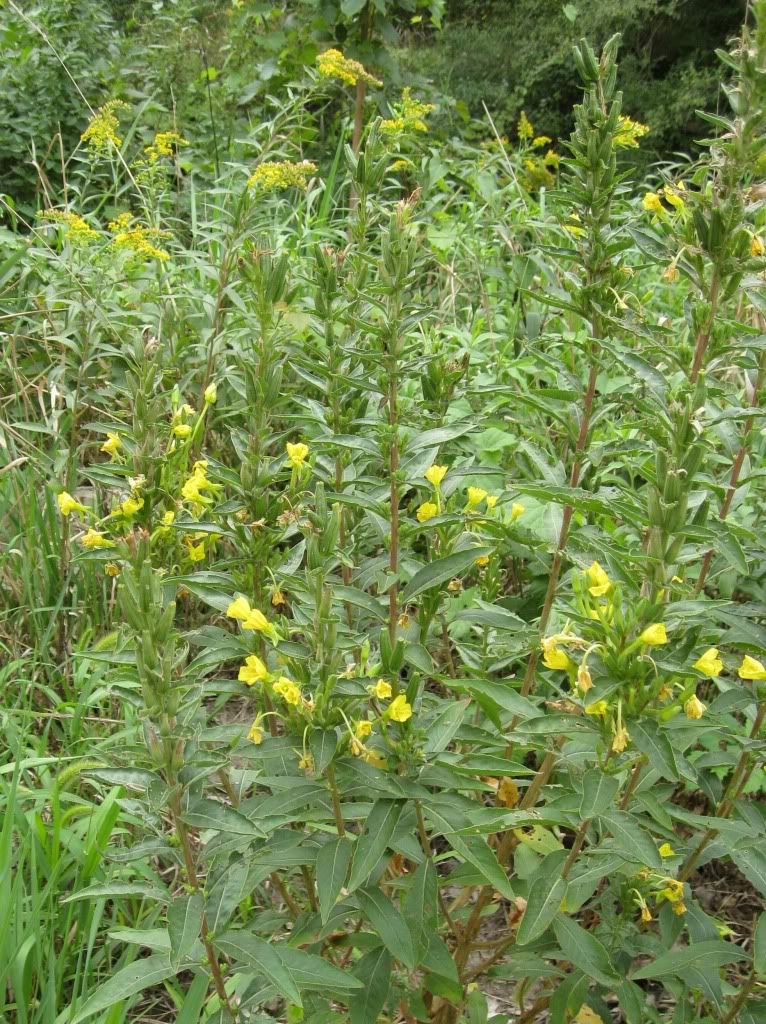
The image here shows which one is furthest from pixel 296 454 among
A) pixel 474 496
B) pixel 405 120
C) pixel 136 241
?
pixel 405 120

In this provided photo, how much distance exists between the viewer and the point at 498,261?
427 cm

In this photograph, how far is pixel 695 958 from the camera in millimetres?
1472

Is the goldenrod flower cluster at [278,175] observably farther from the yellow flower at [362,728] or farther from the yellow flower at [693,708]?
the yellow flower at [693,708]

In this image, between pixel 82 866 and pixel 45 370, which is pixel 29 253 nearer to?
pixel 45 370

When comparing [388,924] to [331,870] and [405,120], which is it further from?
[405,120]

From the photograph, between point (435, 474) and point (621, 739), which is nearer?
point (621, 739)

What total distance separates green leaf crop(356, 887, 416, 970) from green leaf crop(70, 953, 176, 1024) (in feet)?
0.97

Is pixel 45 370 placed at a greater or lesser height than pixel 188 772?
lesser

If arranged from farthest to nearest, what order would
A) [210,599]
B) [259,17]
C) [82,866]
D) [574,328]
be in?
1. [259,17]
2. [574,328]
3. [82,866]
4. [210,599]

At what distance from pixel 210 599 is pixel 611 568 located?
656mm

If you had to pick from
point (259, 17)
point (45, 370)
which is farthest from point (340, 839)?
point (259, 17)

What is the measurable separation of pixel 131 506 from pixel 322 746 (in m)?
0.59

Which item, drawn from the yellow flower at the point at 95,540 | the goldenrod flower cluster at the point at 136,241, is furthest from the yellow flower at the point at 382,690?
the goldenrod flower cluster at the point at 136,241

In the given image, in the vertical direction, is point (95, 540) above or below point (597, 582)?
below
